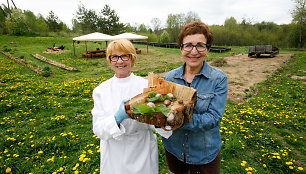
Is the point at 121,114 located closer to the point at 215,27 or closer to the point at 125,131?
the point at 125,131

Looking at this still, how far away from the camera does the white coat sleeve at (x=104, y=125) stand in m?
1.51

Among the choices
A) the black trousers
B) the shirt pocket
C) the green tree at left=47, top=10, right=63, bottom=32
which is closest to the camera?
the shirt pocket

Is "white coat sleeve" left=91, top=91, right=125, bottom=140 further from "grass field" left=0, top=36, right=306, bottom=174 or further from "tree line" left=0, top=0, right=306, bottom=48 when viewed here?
"tree line" left=0, top=0, right=306, bottom=48

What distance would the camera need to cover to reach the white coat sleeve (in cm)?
151

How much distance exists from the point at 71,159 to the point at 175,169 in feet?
7.76

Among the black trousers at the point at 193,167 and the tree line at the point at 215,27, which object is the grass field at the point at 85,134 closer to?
the black trousers at the point at 193,167

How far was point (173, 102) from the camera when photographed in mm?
1394

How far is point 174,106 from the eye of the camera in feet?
4.23

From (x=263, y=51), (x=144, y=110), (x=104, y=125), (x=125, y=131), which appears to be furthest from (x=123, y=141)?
(x=263, y=51)

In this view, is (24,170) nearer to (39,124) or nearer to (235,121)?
(39,124)

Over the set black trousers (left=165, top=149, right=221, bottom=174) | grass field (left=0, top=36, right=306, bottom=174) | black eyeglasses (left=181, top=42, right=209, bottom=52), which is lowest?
grass field (left=0, top=36, right=306, bottom=174)

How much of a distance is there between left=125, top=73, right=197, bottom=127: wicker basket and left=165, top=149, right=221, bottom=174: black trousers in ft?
2.65

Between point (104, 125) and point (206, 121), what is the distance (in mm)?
1030

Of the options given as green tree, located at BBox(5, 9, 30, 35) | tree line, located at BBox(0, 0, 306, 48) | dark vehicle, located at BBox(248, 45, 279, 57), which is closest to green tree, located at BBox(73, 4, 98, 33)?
tree line, located at BBox(0, 0, 306, 48)
